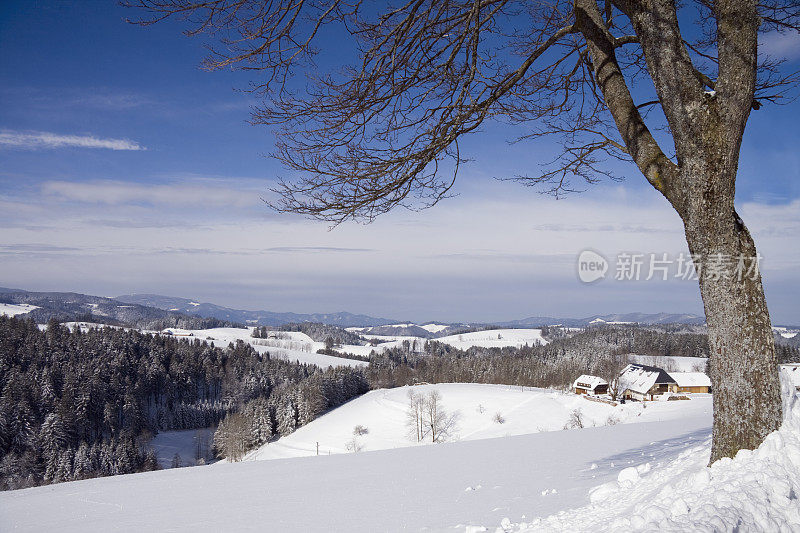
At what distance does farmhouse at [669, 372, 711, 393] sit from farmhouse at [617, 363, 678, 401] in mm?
1552

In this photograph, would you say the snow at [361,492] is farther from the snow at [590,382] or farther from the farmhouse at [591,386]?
the snow at [590,382]

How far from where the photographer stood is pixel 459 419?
38531 millimetres

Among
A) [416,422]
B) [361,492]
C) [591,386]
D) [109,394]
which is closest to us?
[361,492]

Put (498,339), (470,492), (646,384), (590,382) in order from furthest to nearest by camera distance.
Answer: (498,339), (590,382), (646,384), (470,492)

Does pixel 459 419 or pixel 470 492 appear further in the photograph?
pixel 459 419

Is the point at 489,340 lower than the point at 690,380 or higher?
lower

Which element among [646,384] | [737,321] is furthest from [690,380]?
[737,321]

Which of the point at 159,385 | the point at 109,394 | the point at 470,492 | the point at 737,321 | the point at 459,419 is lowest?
the point at 159,385

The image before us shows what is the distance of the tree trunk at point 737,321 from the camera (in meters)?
2.78

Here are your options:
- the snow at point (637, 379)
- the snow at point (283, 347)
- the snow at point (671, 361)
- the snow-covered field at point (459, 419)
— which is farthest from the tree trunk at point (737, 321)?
the snow at point (283, 347)

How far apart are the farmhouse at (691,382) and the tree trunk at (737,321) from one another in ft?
162

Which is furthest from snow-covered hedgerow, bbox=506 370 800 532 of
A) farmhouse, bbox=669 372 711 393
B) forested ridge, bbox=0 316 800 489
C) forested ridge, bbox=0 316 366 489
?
farmhouse, bbox=669 372 711 393

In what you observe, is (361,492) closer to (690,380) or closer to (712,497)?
(712,497)

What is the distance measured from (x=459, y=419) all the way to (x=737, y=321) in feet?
126
